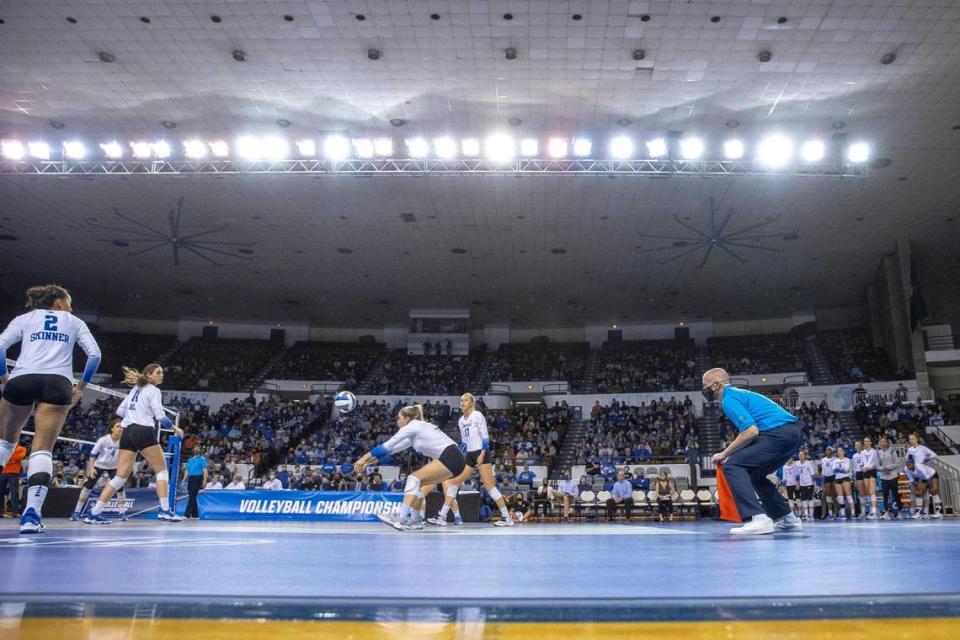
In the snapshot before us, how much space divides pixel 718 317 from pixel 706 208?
53.1 feet

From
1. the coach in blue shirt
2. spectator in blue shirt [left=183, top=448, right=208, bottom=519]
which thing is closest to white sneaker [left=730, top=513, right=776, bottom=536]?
the coach in blue shirt

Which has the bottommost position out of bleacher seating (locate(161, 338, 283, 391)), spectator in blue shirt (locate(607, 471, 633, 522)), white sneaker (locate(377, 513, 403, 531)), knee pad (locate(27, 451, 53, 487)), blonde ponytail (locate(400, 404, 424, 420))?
spectator in blue shirt (locate(607, 471, 633, 522))

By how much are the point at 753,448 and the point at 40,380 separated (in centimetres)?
542

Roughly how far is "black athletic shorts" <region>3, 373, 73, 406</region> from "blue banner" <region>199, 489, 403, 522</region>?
858 centimetres

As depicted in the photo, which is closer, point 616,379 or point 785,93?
point 785,93

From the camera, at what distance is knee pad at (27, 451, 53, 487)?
4.92m

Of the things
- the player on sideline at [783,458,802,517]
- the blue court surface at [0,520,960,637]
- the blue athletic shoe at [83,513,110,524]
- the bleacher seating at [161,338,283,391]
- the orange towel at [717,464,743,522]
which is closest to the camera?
the blue court surface at [0,520,960,637]

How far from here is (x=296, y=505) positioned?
13.1m

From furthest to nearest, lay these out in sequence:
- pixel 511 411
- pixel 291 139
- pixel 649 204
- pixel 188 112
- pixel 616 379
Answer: pixel 616 379
pixel 511 411
pixel 649 204
pixel 291 139
pixel 188 112

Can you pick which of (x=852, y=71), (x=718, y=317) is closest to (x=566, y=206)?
(x=852, y=71)

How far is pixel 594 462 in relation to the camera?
20359 mm

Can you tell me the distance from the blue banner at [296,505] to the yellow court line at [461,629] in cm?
1179

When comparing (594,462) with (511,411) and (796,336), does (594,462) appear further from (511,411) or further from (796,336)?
(796,336)

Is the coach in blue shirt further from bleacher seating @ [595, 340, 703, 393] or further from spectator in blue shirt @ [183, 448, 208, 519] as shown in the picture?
bleacher seating @ [595, 340, 703, 393]
